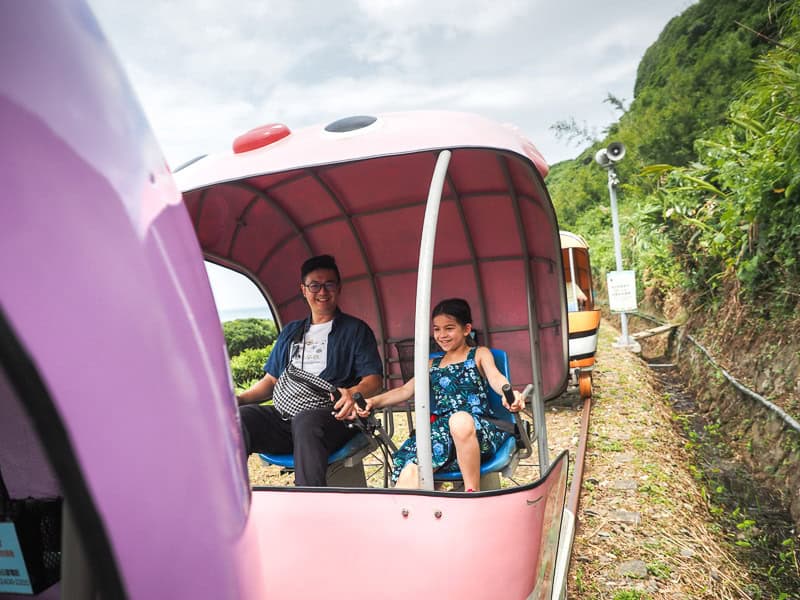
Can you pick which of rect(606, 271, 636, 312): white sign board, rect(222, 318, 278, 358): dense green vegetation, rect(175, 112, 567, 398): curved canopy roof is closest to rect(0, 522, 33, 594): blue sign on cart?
rect(175, 112, 567, 398): curved canopy roof

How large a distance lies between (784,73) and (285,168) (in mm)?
5408

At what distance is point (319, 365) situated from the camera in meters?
3.34

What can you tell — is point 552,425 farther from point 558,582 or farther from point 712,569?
point 558,582

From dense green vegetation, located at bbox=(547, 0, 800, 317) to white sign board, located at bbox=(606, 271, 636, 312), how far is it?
0.85 metres

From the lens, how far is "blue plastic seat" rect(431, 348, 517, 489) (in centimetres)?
287

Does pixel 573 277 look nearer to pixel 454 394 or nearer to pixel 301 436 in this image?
pixel 454 394

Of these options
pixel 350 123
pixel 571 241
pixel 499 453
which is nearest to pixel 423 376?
pixel 350 123

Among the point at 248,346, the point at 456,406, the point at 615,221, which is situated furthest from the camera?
the point at 248,346

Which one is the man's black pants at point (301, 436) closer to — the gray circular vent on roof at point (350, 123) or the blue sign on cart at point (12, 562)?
the gray circular vent on roof at point (350, 123)

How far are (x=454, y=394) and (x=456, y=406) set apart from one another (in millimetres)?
68

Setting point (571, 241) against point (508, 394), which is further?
point (571, 241)

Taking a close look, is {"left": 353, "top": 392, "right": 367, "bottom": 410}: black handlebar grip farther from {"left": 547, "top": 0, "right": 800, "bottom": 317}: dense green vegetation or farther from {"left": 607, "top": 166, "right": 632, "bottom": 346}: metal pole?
{"left": 607, "top": 166, "right": 632, "bottom": 346}: metal pole

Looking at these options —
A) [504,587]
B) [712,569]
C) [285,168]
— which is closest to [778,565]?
[712,569]

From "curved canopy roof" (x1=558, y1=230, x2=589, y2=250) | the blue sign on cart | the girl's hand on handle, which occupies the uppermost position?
"curved canopy roof" (x1=558, y1=230, x2=589, y2=250)
